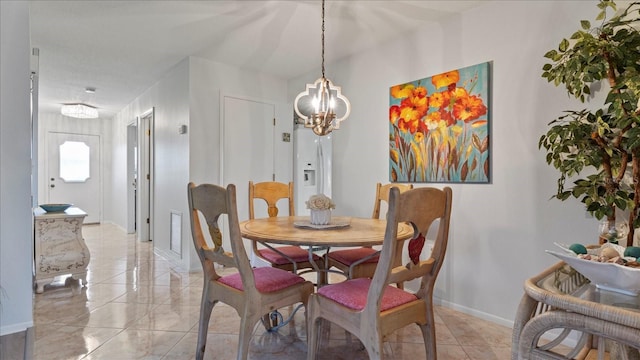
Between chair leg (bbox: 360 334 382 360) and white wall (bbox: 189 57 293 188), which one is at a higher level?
white wall (bbox: 189 57 293 188)

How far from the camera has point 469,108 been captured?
2.54 meters

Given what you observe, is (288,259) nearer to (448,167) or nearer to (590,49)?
(448,167)

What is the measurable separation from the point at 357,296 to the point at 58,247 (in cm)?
307

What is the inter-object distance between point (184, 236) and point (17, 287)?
5.43 ft

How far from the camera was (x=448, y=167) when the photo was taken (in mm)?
2684

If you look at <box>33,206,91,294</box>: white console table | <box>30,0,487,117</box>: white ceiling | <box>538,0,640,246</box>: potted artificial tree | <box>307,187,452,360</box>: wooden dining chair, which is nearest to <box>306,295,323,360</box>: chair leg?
<box>307,187,452,360</box>: wooden dining chair

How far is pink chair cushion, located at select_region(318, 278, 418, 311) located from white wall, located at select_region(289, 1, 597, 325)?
1179mm

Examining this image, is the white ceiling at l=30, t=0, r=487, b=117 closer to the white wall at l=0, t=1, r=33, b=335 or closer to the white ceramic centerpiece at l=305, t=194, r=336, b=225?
the white wall at l=0, t=1, r=33, b=335

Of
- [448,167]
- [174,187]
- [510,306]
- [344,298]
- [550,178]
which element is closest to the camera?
[344,298]

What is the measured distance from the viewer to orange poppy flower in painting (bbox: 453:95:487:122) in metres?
2.47

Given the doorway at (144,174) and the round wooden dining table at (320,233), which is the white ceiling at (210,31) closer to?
the doorway at (144,174)

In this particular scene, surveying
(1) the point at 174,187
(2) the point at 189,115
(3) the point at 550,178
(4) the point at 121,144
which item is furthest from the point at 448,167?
(4) the point at 121,144

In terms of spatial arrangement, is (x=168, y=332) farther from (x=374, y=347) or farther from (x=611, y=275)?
(x=611, y=275)

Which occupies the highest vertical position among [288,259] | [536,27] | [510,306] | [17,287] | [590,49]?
[536,27]
